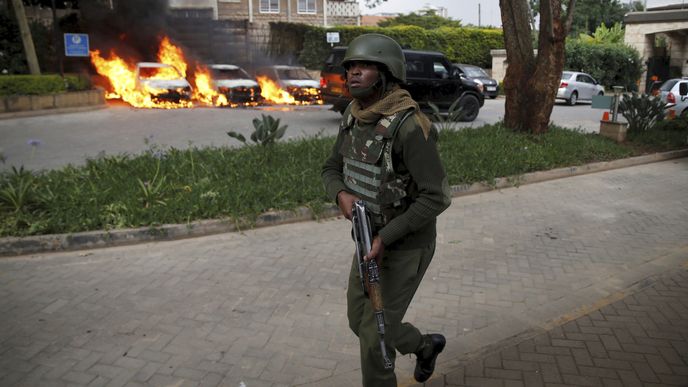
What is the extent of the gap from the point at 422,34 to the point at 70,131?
19286 mm

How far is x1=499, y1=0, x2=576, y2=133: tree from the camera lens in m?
9.87

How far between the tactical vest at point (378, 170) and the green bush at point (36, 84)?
1591 centimetres

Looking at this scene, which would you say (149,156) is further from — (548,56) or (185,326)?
(548,56)

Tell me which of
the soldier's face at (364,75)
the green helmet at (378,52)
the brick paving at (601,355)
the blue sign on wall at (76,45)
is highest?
the blue sign on wall at (76,45)

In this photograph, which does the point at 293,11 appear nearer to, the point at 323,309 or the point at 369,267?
the point at 323,309

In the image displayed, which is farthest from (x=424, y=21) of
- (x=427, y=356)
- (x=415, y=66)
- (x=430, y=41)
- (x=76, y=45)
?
(x=427, y=356)

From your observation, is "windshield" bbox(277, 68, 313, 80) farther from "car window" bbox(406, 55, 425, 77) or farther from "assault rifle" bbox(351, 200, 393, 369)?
"assault rifle" bbox(351, 200, 393, 369)

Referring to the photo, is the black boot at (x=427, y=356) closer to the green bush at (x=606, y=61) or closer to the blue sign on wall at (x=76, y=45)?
the blue sign on wall at (x=76, y=45)

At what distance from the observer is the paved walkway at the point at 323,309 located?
343 centimetres

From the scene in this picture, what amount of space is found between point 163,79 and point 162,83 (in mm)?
346

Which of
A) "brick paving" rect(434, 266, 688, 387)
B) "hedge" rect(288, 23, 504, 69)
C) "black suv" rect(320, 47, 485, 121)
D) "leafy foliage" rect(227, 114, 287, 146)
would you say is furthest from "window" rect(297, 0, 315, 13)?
"brick paving" rect(434, 266, 688, 387)

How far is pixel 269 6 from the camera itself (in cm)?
3494

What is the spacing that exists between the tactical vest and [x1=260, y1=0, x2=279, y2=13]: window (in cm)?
3434

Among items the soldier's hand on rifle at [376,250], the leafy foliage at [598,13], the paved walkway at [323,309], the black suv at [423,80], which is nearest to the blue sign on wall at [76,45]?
the black suv at [423,80]
